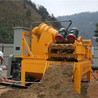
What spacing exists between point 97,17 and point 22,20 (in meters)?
85.9

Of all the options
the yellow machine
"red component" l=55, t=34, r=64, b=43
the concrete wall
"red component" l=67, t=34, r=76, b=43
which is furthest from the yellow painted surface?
the concrete wall

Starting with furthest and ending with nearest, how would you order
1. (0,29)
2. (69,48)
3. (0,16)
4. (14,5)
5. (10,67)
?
(14,5)
(0,16)
(0,29)
(10,67)
(69,48)

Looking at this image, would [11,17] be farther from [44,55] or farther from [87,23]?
[87,23]

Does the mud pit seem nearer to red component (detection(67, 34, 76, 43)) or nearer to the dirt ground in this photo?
the dirt ground

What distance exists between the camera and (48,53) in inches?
234

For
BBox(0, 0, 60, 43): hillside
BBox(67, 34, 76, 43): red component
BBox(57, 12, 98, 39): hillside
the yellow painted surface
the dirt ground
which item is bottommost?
the dirt ground

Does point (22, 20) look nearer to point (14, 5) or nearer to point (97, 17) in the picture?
point (14, 5)

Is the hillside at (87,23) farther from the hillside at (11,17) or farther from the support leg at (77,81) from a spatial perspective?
the support leg at (77,81)

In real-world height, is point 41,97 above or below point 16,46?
below

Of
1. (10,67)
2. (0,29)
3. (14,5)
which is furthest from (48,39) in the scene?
(14,5)

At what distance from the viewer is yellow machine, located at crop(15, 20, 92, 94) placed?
218 inches

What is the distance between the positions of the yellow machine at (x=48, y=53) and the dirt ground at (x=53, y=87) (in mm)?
319

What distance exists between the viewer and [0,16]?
37062 millimetres

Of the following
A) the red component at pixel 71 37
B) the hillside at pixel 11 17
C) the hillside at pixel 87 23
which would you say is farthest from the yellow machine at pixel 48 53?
the hillside at pixel 87 23
